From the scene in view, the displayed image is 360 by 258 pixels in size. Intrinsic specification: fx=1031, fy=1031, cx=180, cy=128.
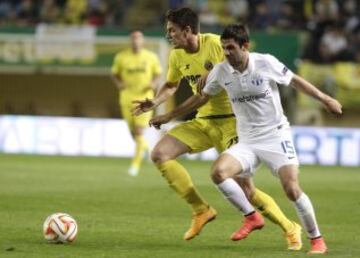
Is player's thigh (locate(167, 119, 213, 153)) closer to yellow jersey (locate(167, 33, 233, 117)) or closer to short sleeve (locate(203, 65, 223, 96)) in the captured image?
yellow jersey (locate(167, 33, 233, 117))

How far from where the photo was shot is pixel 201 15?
26422 mm

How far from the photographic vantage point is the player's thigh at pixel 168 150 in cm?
1016

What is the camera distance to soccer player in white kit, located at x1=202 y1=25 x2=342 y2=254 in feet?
29.9

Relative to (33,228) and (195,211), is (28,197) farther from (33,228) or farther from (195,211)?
(195,211)

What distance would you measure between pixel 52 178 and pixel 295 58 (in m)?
9.43

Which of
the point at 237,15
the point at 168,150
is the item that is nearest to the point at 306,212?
the point at 168,150

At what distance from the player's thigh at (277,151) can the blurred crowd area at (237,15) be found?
51.5 feet

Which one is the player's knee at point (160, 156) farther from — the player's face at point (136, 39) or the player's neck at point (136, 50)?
the player's neck at point (136, 50)

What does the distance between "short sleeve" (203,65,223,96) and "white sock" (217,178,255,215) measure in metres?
0.88

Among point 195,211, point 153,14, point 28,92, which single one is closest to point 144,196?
point 195,211

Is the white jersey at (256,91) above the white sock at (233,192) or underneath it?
above

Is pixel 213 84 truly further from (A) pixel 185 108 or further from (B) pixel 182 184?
(B) pixel 182 184

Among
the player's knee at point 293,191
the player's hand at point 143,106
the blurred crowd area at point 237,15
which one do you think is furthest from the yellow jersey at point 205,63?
the blurred crowd area at point 237,15

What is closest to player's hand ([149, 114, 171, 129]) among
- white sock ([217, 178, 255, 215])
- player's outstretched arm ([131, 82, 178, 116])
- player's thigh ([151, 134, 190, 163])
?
player's outstretched arm ([131, 82, 178, 116])
